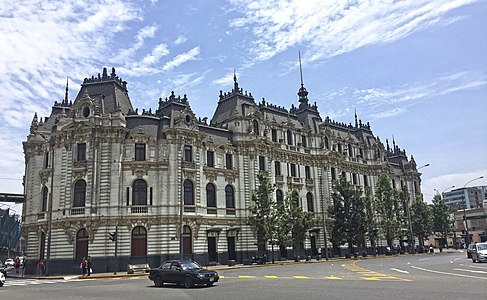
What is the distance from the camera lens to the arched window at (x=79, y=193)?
44825mm

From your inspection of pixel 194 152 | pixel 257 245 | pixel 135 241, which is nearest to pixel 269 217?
pixel 257 245

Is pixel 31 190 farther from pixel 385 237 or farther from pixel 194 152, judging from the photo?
pixel 385 237

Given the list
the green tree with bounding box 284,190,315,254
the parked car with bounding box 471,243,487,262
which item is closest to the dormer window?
the green tree with bounding box 284,190,315,254

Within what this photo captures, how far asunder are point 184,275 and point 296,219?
31.3m

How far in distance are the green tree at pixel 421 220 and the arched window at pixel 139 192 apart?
163 ft

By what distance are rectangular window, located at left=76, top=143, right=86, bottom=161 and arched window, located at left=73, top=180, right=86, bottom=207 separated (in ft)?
8.15

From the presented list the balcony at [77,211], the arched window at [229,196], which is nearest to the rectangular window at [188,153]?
the arched window at [229,196]

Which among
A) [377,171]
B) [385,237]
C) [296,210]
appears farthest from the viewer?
[377,171]

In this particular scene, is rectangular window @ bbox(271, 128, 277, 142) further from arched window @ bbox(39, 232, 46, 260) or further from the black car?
the black car

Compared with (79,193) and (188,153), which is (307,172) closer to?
(188,153)

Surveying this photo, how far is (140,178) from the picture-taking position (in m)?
46.8

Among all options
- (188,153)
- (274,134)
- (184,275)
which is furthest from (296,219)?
(184,275)

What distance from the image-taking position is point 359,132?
77.2 meters

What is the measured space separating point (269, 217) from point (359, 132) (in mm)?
33439
